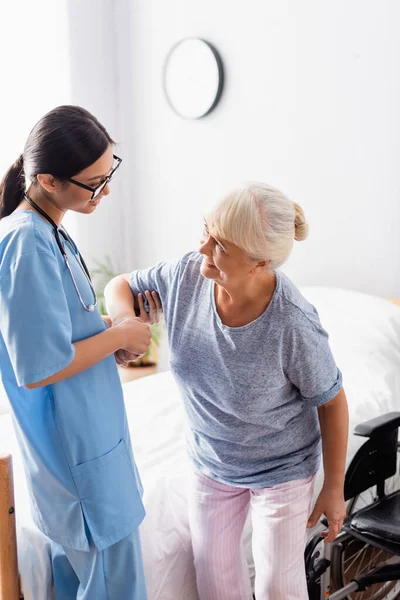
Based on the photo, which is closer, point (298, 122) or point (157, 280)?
point (157, 280)

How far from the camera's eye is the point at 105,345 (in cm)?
116

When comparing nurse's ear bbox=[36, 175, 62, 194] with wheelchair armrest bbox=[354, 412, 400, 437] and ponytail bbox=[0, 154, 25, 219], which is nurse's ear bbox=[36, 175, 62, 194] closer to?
ponytail bbox=[0, 154, 25, 219]

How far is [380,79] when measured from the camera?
2350mm

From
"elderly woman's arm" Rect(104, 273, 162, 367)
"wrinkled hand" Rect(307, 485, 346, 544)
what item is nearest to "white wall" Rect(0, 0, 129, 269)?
"elderly woman's arm" Rect(104, 273, 162, 367)

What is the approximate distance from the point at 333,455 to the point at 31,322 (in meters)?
0.70

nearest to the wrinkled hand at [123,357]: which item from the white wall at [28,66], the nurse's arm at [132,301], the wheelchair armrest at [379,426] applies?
the nurse's arm at [132,301]

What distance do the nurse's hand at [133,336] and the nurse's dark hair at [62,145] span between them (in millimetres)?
287

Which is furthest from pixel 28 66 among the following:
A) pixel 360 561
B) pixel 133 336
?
pixel 360 561

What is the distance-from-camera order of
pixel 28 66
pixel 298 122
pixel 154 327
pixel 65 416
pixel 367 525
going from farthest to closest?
pixel 154 327 → pixel 28 66 → pixel 298 122 → pixel 367 525 → pixel 65 416

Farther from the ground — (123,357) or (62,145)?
(62,145)

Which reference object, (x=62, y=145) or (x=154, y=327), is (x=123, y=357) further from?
(x=154, y=327)

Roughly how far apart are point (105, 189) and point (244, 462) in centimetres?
65

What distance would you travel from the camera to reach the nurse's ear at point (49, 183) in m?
1.13

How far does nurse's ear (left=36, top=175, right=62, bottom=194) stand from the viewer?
113 cm
